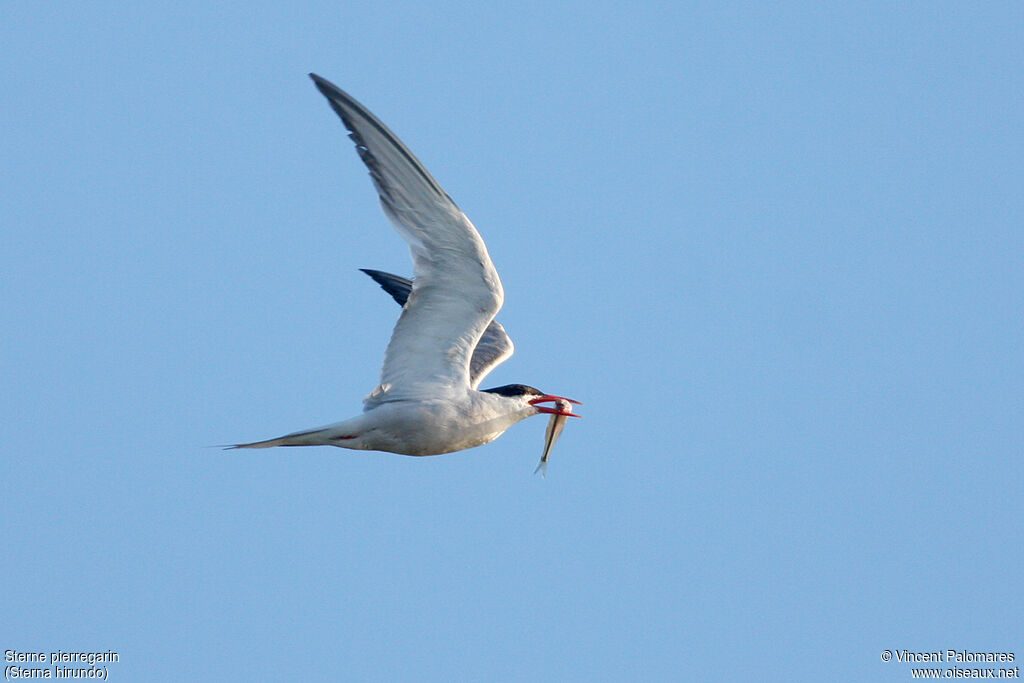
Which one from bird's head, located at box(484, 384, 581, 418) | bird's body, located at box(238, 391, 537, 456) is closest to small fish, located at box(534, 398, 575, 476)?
bird's head, located at box(484, 384, 581, 418)

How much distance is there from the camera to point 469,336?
8.07 metres

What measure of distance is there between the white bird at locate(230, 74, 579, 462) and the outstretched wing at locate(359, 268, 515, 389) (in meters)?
0.50

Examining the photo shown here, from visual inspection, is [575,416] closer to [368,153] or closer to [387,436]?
[387,436]

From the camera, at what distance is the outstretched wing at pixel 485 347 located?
361 inches

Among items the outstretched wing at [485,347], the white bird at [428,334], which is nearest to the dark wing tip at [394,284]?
the outstretched wing at [485,347]

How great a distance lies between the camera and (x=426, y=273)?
770 centimetres

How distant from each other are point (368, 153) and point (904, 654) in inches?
244

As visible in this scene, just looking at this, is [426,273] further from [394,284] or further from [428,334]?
[394,284]

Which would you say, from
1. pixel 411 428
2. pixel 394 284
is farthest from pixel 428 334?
pixel 394 284

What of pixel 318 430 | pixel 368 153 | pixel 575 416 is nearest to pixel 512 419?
pixel 575 416

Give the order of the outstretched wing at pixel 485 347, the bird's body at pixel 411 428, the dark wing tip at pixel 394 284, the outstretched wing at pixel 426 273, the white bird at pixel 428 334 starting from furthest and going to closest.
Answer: the dark wing tip at pixel 394 284, the outstretched wing at pixel 485 347, the bird's body at pixel 411 428, the white bird at pixel 428 334, the outstretched wing at pixel 426 273

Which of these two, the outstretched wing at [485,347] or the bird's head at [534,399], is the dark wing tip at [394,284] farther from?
the bird's head at [534,399]

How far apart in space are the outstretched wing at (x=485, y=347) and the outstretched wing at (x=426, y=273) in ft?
1.72

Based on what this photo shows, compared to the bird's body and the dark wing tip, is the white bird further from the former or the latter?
the dark wing tip
